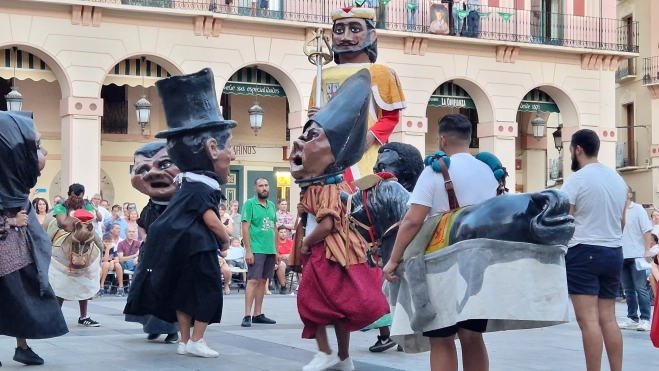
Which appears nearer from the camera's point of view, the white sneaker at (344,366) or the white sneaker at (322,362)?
the white sneaker at (322,362)

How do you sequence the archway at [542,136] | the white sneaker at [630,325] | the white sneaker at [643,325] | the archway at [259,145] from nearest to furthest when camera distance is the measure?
1. the white sneaker at [643,325]
2. the white sneaker at [630,325]
3. the archway at [259,145]
4. the archway at [542,136]

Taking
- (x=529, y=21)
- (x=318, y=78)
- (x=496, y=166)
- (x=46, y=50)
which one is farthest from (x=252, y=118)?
(x=496, y=166)

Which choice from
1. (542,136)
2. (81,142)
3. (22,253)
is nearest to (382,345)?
(22,253)

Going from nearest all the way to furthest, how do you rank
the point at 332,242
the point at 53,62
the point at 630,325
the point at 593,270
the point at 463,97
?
the point at 593,270 < the point at 332,242 < the point at 630,325 < the point at 53,62 < the point at 463,97

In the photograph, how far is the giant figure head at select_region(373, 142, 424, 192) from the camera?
8.16 m

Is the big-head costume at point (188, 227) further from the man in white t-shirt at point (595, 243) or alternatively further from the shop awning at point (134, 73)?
the shop awning at point (134, 73)

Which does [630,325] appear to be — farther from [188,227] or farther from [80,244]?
[80,244]

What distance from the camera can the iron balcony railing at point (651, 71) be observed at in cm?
3919

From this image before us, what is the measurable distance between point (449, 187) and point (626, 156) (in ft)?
119

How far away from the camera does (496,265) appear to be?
580 centimetres

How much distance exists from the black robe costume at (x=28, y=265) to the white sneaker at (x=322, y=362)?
1.99m

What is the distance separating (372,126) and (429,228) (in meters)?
3.44

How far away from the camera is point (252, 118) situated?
2647 cm

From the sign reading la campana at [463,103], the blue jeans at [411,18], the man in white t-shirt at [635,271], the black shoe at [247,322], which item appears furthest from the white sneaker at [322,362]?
the sign reading la campana at [463,103]
